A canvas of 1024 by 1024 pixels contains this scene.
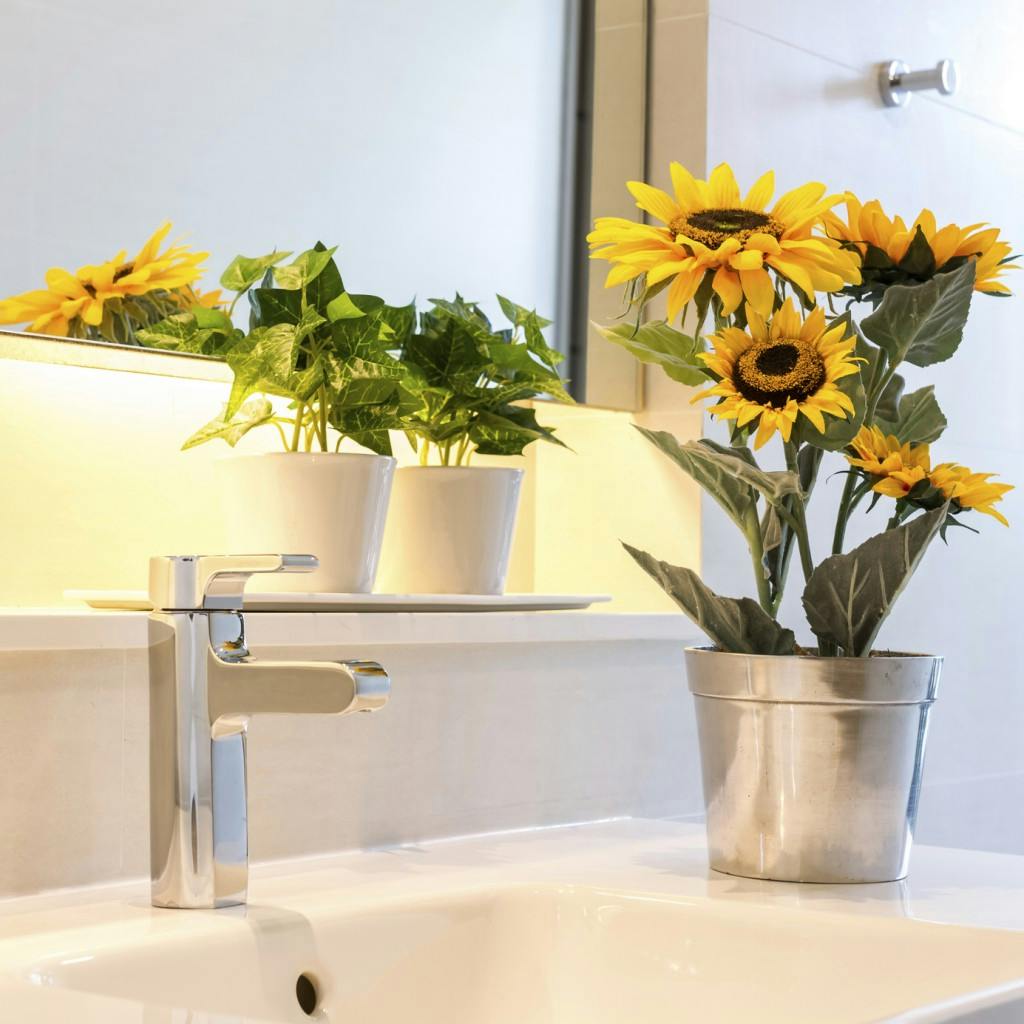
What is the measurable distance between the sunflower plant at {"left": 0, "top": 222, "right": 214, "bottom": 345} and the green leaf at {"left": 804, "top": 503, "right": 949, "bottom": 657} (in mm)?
434

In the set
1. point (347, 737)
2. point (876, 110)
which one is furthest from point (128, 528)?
point (876, 110)

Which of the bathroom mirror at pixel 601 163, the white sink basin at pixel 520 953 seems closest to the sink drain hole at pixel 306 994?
the white sink basin at pixel 520 953

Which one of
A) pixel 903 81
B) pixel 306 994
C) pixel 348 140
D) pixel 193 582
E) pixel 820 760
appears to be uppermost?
pixel 903 81

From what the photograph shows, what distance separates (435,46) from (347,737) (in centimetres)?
52

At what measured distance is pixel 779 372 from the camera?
81 centimetres

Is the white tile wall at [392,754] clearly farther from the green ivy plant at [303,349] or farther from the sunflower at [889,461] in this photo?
the sunflower at [889,461]

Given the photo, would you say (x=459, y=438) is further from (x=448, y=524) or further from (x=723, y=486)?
(x=723, y=486)

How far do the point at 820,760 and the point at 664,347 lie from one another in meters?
0.25

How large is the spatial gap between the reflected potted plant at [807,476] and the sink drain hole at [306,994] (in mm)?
267

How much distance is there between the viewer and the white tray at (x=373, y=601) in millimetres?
869

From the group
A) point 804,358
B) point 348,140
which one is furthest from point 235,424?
point 804,358

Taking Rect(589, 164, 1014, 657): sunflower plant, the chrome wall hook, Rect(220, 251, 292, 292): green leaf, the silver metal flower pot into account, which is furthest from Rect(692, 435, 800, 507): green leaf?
the chrome wall hook

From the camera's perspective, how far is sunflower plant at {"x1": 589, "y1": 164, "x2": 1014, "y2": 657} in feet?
2.67

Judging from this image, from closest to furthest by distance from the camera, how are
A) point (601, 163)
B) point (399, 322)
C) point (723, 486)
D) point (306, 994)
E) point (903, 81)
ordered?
point (306, 994), point (723, 486), point (399, 322), point (601, 163), point (903, 81)
